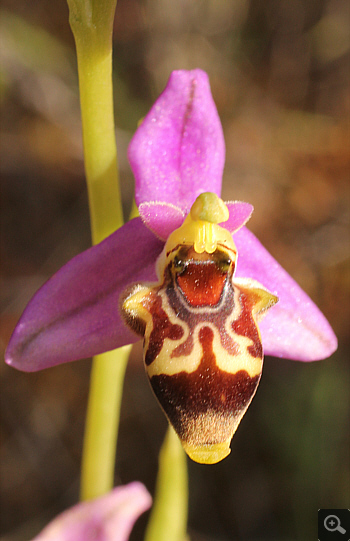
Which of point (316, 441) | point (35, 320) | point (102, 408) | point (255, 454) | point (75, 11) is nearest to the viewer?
point (75, 11)

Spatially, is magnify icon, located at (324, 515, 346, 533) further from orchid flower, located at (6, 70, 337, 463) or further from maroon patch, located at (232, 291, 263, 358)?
maroon patch, located at (232, 291, 263, 358)

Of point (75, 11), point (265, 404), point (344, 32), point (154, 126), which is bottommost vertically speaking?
point (265, 404)

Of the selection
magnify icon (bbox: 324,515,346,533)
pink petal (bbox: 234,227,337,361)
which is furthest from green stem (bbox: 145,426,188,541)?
magnify icon (bbox: 324,515,346,533)

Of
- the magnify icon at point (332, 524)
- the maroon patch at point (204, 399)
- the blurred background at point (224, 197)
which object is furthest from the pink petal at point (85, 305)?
the blurred background at point (224, 197)

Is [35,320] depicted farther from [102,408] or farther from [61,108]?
[61,108]

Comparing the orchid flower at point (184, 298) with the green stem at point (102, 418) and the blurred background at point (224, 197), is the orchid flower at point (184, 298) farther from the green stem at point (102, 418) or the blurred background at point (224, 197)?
the blurred background at point (224, 197)

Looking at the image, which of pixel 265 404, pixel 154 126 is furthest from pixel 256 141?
pixel 154 126
